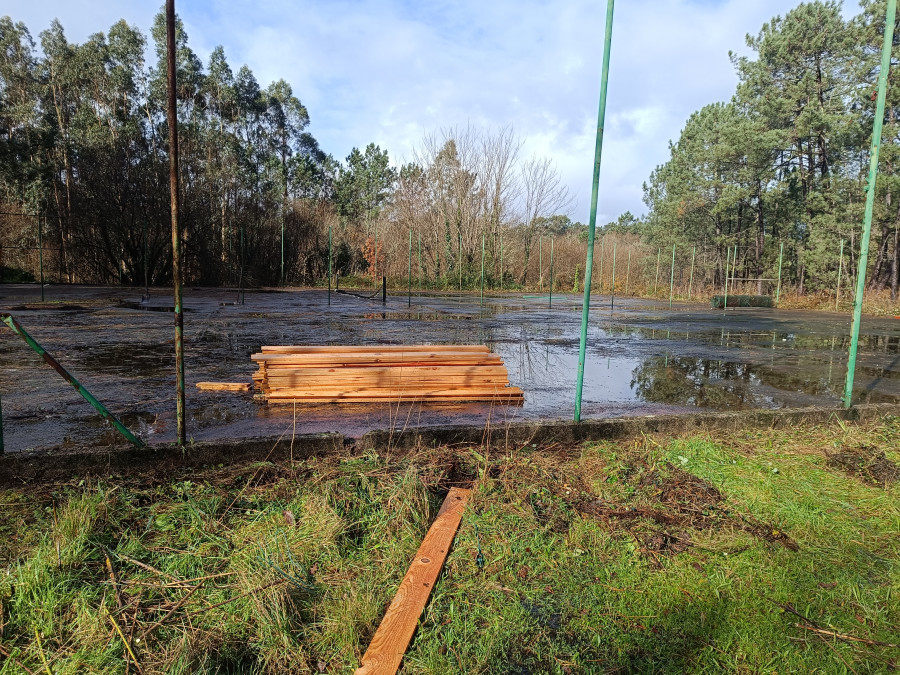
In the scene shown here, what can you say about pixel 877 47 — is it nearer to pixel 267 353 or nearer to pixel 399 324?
pixel 399 324

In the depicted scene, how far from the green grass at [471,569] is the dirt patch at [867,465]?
0.09 m

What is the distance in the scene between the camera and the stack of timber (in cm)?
519

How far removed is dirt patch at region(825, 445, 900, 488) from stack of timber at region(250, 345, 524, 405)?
2.70 m

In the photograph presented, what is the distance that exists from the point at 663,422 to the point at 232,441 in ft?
10.9

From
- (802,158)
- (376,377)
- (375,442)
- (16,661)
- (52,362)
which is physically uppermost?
(802,158)

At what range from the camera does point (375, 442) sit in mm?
3754

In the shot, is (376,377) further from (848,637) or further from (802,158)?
(802,158)

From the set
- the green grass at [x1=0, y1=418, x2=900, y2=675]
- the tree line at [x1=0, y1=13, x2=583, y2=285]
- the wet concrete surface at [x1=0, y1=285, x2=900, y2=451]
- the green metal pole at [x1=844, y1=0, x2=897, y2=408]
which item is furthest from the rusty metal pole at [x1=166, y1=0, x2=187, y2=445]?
the tree line at [x1=0, y1=13, x2=583, y2=285]

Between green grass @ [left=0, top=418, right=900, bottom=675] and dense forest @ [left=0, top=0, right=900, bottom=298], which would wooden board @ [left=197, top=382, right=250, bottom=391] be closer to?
green grass @ [left=0, top=418, right=900, bottom=675]

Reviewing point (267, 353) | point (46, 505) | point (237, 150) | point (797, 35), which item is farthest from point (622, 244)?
point (46, 505)

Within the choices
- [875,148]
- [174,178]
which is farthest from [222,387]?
[875,148]

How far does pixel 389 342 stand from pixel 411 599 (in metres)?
7.34

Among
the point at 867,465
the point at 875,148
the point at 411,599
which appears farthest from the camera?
the point at 875,148

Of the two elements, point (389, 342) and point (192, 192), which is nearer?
point (389, 342)
